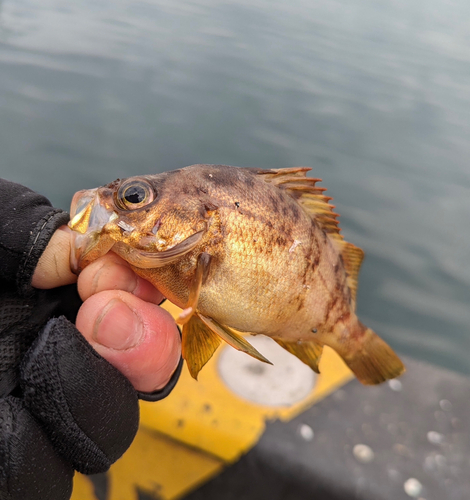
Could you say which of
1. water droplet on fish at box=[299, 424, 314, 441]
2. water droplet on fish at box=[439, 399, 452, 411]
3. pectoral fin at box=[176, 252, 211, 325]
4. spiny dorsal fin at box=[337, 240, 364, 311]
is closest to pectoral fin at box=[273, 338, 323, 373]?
spiny dorsal fin at box=[337, 240, 364, 311]

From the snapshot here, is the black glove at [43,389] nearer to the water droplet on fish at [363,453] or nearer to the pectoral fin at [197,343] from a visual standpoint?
the pectoral fin at [197,343]

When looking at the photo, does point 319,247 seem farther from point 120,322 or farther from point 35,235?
point 35,235

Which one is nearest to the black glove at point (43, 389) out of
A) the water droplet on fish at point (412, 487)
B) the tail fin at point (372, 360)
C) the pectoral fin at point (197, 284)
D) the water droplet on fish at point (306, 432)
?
the pectoral fin at point (197, 284)

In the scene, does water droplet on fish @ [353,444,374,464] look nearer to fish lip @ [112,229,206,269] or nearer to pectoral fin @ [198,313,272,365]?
pectoral fin @ [198,313,272,365]

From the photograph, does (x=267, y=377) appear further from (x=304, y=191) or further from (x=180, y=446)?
(x=304, y=191)

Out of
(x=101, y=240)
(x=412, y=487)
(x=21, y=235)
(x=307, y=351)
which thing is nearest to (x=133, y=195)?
(x=101, y=240)

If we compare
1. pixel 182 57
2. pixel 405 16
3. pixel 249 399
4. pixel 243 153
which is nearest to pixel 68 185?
pixel 243 153
